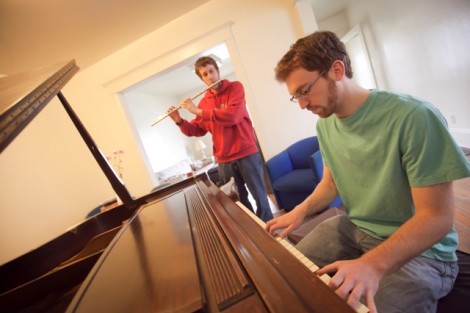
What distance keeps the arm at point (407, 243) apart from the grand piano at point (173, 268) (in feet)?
0.42

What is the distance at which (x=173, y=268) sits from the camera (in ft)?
1.93

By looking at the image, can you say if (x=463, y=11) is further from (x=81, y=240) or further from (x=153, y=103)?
(x=153, y=103)

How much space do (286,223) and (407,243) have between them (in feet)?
1.23

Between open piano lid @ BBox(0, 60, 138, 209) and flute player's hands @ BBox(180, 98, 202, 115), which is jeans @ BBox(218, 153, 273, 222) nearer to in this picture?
flute player's hands @ BBox(180, 98, 202, 115)

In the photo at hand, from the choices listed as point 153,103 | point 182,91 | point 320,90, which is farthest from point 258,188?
point 182,91

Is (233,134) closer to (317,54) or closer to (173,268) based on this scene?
(317,54)

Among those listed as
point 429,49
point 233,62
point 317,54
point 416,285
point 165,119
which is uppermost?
point 233,62

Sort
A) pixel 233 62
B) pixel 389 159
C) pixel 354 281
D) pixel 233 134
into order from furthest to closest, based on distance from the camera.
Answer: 1. pixel 233 62
2. pixel 233 134
3. pixel 389 159
4. pixel 354 281

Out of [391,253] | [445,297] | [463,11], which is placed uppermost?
[463,11]

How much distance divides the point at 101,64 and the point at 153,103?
2426 mm

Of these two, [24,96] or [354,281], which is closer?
[354,281]

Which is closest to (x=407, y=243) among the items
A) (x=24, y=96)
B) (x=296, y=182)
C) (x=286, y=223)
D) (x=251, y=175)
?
(x=286, y=223)

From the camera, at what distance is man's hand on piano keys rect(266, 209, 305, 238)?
86 cm

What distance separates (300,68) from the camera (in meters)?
0.88
